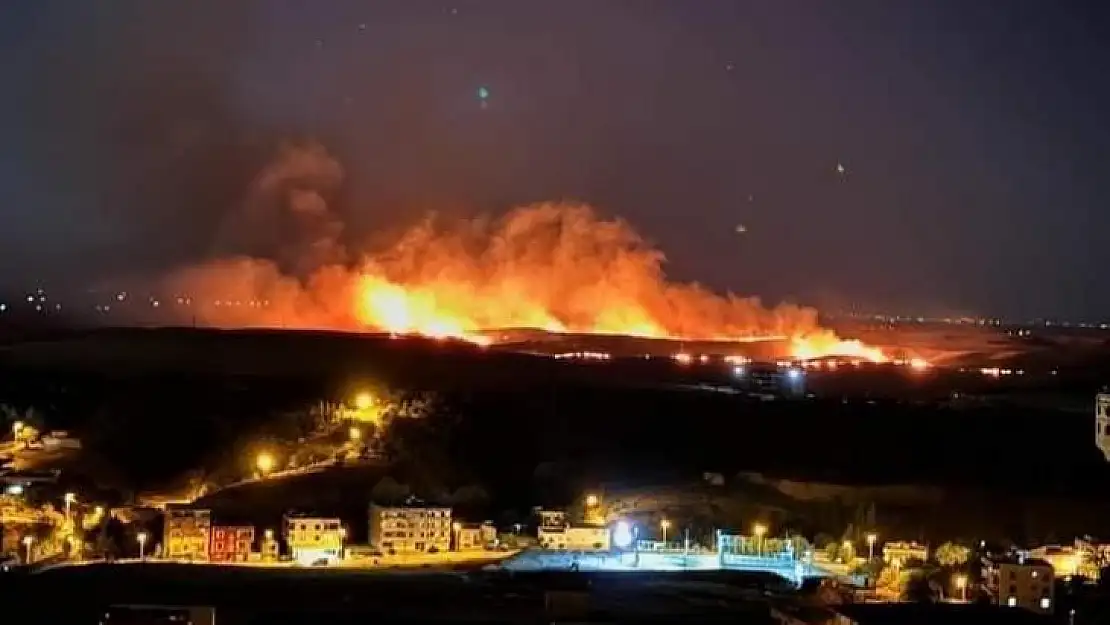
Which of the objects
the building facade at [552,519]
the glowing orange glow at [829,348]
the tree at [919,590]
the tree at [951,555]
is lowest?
the tree at [919,590]

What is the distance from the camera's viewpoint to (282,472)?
21438 millimetres

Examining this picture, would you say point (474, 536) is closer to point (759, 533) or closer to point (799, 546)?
point (759, 533)

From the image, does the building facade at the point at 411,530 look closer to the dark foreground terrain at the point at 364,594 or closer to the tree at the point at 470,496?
the dark foreground terrain at the point at 364,594

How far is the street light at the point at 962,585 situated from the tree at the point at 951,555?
0.65 metres

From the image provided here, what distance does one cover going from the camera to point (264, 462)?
72.6ft

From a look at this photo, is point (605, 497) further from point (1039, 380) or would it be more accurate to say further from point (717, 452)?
point (1039, 380)

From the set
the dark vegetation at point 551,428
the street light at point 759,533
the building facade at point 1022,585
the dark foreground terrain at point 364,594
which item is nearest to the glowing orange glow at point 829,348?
the dark vegetation at point 551,428

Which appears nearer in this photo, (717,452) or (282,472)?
(282,472)

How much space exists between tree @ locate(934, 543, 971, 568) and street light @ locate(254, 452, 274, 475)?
946 cm

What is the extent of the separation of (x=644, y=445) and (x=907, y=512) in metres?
6.30

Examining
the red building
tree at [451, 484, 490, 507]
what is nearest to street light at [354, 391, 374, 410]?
tree at [451, 484, 490, 507]

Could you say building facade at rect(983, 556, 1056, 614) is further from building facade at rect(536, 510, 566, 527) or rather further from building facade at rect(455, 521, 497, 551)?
building facade at rect(455, 521, 497, 551)

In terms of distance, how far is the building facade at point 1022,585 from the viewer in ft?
47.3

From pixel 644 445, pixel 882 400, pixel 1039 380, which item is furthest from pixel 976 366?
pixel 644 445
